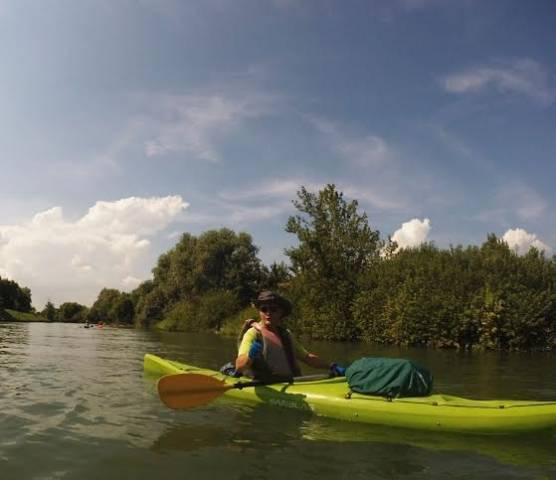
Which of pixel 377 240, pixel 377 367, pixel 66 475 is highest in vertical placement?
pixel 377 240

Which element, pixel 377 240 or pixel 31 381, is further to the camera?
pixel 377 240

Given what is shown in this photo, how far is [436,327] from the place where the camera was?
20.6m

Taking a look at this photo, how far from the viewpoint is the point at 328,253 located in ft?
86.4

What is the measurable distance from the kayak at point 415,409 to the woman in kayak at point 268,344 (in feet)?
0.92

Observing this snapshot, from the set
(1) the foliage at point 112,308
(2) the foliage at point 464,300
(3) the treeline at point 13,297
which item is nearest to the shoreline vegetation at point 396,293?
(2) the foliage at point 464,300

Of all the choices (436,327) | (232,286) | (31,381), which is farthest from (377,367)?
(232,286)

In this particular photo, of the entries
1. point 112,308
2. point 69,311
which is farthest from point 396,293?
point 69,311

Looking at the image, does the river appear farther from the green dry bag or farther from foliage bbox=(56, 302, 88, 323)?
foliage bbox=(56, 302, 88, 323)

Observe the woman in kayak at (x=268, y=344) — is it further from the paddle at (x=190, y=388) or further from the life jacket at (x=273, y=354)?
the paddle at (x=190, y=388)

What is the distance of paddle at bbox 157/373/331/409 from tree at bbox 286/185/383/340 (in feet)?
63.7

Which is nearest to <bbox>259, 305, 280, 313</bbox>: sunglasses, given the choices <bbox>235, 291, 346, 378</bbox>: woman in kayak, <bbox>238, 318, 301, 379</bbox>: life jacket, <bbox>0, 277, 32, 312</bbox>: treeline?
<bbox>235, 291, 346, 378</bbox>: woman in kayak

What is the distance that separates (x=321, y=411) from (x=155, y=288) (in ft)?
142

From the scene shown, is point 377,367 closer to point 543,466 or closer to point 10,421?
point 543,466

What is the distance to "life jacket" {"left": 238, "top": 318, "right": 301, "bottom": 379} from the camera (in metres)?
6.70
